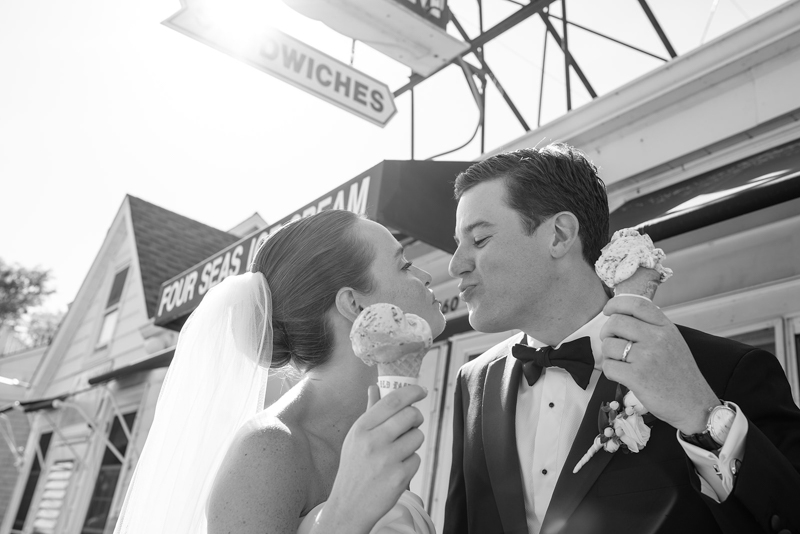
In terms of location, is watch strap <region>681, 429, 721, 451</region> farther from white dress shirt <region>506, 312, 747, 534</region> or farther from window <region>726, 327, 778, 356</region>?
window <region>726, 327, 778, 356</region>

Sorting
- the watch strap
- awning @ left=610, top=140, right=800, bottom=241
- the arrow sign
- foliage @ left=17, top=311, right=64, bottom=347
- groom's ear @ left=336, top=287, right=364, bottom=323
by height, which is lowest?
the watch strap

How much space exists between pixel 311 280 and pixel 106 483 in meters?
10.4

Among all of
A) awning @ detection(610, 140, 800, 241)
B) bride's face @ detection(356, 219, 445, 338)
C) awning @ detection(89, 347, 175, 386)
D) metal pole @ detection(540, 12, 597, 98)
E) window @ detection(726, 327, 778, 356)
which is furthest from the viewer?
awning @ detection(89, 347, 175, 386)

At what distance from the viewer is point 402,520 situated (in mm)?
2076

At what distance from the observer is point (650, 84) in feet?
15.1

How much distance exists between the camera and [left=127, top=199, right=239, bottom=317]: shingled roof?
43.2 ft

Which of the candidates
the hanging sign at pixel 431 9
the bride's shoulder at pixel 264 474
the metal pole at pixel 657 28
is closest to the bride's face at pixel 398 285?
the bride's shoulder at pixel 264 474

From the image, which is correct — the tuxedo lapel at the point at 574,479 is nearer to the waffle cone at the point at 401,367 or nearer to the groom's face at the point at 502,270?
the groom's face at the point at 502,270

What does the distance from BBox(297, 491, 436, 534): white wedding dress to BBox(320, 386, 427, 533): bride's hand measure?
1.34 feet

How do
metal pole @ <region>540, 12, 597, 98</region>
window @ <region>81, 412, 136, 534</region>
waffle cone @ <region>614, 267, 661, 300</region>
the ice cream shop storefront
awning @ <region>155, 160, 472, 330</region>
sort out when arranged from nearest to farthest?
waffle cone @ <region>614, 267, 661, 300</region>, the ice cream shop storefront, awning @ <region>155, 160, 472, 330</region>, metal pole @ <region>540, 12, 597, 98</region>, window @ <region>81, 412, 136, 534</region>

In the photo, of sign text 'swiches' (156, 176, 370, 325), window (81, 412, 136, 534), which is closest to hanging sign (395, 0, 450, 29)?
sign text 'swiches' (156, 176, 370, 325)

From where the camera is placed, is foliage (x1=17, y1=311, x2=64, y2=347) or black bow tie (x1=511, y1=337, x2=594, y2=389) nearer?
black bow tie (x1=511, y1=337, x2=594, y2=389)

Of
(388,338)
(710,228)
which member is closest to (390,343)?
(388,338)

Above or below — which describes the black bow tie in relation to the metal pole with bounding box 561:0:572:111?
below
